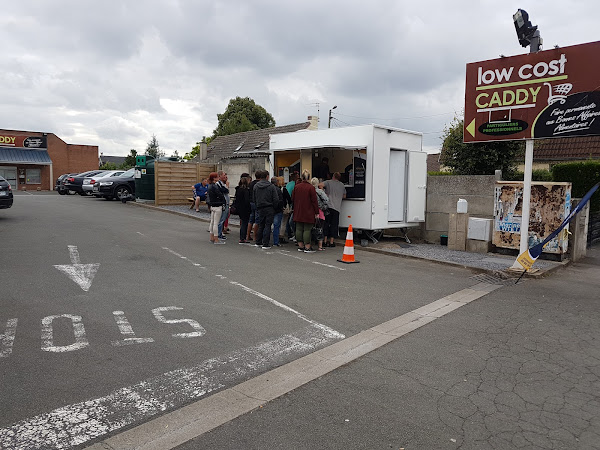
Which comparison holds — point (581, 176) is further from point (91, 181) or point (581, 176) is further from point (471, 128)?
point (91, 181)

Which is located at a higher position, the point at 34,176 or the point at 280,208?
the point at 34,176

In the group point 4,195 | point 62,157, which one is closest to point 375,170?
point 4,195

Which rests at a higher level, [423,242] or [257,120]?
[257,120]

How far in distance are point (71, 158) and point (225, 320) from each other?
54194 millimetres

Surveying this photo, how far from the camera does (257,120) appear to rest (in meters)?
50.6

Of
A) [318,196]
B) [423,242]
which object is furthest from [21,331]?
[423,242]

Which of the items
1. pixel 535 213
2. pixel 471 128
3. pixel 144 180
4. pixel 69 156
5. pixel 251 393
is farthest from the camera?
pixel 69 156

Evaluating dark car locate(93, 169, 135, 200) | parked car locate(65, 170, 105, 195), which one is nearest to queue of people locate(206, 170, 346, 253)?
dark car locate(93, 169, 135, 200)

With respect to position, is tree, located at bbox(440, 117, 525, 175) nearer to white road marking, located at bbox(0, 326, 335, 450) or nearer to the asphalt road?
the asphalt road

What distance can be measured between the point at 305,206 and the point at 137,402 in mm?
7362

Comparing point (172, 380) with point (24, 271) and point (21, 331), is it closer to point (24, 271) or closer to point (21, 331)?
point (21, 331)

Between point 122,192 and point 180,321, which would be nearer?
point 180,321

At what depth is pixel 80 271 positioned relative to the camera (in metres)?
7.94

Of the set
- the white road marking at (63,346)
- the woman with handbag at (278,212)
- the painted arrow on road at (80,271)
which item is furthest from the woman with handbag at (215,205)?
the white road marking at (63,346)
